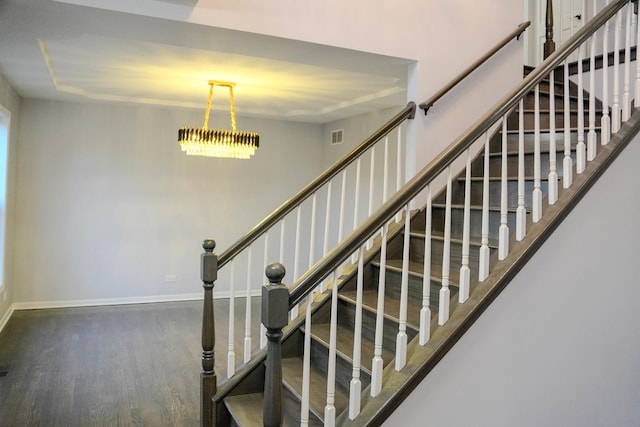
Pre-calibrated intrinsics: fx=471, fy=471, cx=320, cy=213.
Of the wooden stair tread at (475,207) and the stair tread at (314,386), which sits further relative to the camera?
the wooden stair tread at (475,207)

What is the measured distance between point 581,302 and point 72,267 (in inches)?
225

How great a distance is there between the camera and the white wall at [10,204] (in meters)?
5.06

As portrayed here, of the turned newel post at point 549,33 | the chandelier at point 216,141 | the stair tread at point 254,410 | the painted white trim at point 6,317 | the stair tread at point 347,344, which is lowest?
the painted white trim at point 6,317

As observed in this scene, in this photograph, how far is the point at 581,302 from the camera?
243 cm

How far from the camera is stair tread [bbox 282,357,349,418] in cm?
230

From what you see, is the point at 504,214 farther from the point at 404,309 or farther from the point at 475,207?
the point at 475,207

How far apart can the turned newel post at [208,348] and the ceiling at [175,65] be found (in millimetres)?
1363

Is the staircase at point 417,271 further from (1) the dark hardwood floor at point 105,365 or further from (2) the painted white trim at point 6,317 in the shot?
(2) the painted white trim at point 6,317

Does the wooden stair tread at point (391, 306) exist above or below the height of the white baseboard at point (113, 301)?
above

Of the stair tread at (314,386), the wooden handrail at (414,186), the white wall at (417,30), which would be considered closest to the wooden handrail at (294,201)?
the white wall at (417,30)

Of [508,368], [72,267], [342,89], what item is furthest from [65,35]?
[72,267]

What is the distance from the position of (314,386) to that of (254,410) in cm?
37

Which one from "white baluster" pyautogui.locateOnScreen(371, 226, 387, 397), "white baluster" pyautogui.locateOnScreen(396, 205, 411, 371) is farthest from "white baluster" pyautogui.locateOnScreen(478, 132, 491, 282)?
"white baluster" pyautogui.locateOnScreen(371, 226, 387, 397)

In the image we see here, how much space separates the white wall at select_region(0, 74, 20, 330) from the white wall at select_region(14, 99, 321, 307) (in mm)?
174
